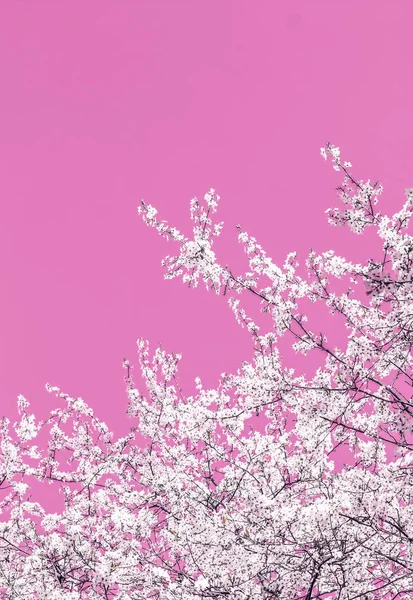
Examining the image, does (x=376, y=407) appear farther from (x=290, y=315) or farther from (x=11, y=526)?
(x=11, y=526)

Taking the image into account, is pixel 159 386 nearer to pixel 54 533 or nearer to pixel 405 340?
pixel 54 533

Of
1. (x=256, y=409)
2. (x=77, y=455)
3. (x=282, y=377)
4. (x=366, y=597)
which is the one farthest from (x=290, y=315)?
(x=77, y=455)

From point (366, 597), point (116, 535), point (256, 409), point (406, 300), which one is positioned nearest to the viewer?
point (406, 300)

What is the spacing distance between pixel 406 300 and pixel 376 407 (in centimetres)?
129

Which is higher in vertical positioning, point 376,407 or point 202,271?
point 202,271

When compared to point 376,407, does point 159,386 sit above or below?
above

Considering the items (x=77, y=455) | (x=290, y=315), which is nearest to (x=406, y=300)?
(x=290, y=315)

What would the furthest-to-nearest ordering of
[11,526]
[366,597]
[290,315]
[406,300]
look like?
1. [11,526]
2. [366,597]
3. [290,315]
4. [406,300]

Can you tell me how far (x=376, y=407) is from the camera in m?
4.80

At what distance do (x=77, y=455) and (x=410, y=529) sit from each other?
5.82 m

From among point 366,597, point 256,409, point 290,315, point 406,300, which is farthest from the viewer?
point 366,597

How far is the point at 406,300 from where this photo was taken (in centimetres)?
389

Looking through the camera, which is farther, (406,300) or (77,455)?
(77,455)

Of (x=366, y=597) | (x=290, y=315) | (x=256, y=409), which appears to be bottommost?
(x=366, y=597)
